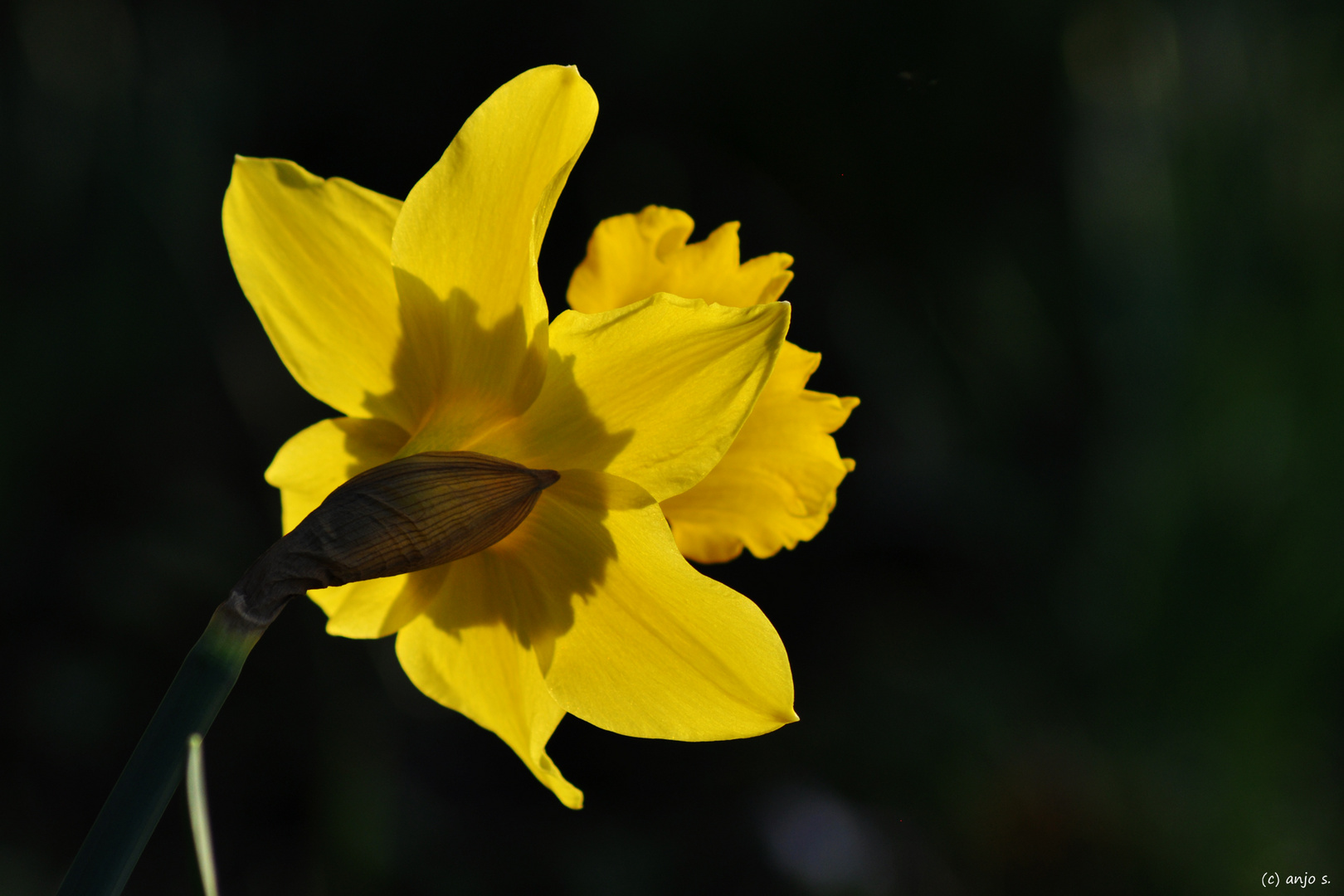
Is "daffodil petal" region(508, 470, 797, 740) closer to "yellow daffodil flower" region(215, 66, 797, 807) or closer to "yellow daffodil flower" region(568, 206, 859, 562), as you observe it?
"yellow daffodil flower" region(215, 66, 797, 807)

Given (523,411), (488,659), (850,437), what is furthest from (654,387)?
(850,437)

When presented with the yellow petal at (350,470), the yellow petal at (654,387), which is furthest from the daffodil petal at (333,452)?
the yellow petal at (654,387)

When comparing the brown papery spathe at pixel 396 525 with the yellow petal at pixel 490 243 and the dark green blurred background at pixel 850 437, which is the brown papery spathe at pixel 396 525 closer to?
the yellow petal at pixel 490 243

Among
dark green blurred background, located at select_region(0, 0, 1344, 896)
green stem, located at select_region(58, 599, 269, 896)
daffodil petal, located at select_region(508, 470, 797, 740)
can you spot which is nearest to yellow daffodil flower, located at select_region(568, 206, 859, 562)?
daffodil petal, located at select_region(508, 470, 797, 740)

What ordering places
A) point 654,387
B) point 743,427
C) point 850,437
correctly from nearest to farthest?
1. point 654,387
2. point 743,427
3. point 850,437

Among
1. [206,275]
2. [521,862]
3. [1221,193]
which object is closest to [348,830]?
[521,862]

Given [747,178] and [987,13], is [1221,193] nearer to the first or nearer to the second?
[987,13]

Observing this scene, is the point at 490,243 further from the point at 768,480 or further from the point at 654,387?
the point at 768,480
